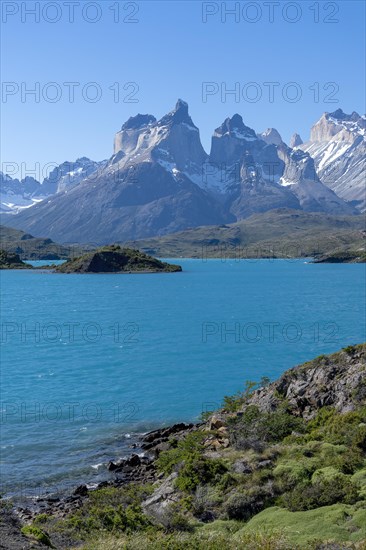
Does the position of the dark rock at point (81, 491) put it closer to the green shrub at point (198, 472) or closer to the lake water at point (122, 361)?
the lake water at point (122, 361)

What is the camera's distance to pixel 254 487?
82.0 feet

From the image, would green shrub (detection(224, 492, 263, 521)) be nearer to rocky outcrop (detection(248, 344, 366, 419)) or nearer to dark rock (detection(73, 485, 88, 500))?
rocky outcrop (detection(248, 344, 366, 419))

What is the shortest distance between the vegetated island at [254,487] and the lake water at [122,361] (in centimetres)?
678

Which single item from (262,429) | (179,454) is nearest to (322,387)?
(262,429)

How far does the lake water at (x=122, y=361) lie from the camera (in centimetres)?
4306

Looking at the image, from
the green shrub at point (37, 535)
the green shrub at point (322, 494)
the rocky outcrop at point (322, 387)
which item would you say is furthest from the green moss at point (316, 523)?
the rocky outcrop at point (322, 387)

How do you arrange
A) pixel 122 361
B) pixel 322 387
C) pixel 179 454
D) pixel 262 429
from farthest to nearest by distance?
pixel 122 361
pixel 322 387
pixel 179 454
pixel 262 429

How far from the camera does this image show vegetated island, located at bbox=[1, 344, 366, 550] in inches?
797

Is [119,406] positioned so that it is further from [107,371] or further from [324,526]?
[324,526]

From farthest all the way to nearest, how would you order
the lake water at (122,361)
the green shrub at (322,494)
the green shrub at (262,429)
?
the lake water at (122,361) < the green shrub at (262,429) < the green shrub at (322,494)

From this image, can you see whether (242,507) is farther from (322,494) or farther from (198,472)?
(198,472)

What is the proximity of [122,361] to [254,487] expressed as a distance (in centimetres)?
5461

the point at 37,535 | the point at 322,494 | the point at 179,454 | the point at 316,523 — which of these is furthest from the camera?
the point at 179,454

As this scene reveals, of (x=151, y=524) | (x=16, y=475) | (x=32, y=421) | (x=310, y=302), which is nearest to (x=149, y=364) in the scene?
(x=32, y=421)
